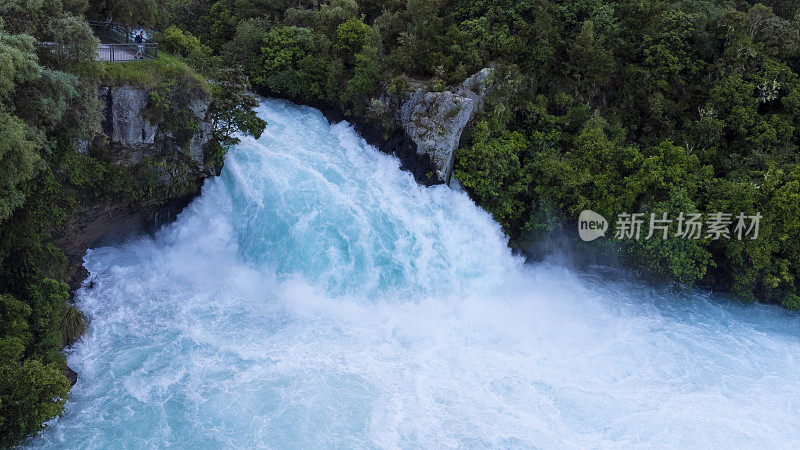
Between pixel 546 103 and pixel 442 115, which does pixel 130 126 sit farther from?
pixel 546 103

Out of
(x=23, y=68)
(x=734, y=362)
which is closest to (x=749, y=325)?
(x=734, y=362)

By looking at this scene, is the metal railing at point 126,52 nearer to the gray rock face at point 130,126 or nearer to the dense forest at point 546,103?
the dense forest at point 546,103

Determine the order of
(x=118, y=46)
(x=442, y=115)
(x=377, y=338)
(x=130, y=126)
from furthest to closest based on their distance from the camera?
(x=442, y=115)
(x=118, y=46)
(x=377, y=338)
(x=130, y=126)

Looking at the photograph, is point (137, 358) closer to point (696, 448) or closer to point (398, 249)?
point (398, 249)

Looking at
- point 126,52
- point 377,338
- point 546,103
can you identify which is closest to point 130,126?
point 126,52

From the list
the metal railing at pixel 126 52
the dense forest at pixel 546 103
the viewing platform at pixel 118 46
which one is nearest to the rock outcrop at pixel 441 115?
the dense forest at pixel 546 103

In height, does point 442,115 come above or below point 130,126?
above

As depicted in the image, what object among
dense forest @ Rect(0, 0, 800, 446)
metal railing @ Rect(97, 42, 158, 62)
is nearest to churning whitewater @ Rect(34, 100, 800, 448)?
dense forest @ Rect(0, 0, 800, 446)
